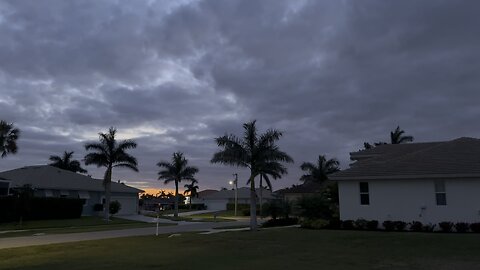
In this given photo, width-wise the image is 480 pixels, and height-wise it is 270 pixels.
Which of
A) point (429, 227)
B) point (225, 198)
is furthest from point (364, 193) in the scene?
point (225, 198)

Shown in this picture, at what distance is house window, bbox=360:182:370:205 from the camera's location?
2812cm

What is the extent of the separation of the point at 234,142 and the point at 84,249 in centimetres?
1305

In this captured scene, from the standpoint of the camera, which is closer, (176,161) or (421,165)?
(421,165)

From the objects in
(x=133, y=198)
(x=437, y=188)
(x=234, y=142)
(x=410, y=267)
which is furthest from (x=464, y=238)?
(x=133, y=198)

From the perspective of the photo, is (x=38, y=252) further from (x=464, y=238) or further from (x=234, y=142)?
(x=464, y=238)

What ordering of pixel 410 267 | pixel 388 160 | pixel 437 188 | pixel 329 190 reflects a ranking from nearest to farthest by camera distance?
pixel 410 267
pixel 437 188
pixel 388 160
pixel 329 190

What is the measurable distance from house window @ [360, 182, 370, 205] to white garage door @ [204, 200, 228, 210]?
66.5 metres

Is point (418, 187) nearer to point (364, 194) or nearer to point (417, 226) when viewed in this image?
point (417, 226)

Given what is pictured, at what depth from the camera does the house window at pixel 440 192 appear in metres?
26.0

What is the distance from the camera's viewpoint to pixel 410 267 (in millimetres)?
13000

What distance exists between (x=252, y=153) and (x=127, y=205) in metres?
36.4

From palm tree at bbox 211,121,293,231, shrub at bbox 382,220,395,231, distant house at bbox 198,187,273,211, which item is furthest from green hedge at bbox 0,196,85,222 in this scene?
distant house at bbox 198,187,273,211

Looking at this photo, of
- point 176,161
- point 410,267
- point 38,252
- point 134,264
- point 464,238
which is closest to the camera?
point 410,267

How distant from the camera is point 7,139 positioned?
41.0 meters
